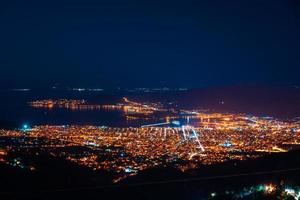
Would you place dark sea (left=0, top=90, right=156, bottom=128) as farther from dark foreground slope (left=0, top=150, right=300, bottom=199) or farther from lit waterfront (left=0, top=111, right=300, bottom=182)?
dark foreground slope (left=0, top=150, right=300, bottom=199)

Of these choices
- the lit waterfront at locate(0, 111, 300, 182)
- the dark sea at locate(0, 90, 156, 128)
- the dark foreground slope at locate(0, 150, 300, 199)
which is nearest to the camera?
the dark foreground slope at locate(0, 150, 300, 199)

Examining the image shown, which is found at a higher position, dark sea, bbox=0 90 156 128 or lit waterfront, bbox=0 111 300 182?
dark sea, bbox=0 90 156 128

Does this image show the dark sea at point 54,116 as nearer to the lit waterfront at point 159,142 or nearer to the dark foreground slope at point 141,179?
the lit waterfront at point 159,142

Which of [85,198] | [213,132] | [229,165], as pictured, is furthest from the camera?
[213,132]

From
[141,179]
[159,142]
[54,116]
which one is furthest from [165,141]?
[54,116]

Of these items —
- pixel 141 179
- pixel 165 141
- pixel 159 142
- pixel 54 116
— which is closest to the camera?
pixel 141 179

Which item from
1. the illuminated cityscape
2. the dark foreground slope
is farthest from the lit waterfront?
the dark foreground slope

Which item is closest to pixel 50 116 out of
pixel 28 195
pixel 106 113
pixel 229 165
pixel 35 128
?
pixel 106 113

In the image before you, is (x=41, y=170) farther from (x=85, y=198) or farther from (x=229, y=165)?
(x=229, y=165)

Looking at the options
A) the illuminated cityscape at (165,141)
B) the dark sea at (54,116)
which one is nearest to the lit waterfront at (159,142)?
the illuminated cityscape at (165,141)

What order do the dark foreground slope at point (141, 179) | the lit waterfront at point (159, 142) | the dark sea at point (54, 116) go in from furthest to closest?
the dark sea at point (54, 116), the lit waterfront at point (159, 142), the dark foreground slope at point (141, 179)

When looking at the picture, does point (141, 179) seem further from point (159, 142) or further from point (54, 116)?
point (54, 116)
